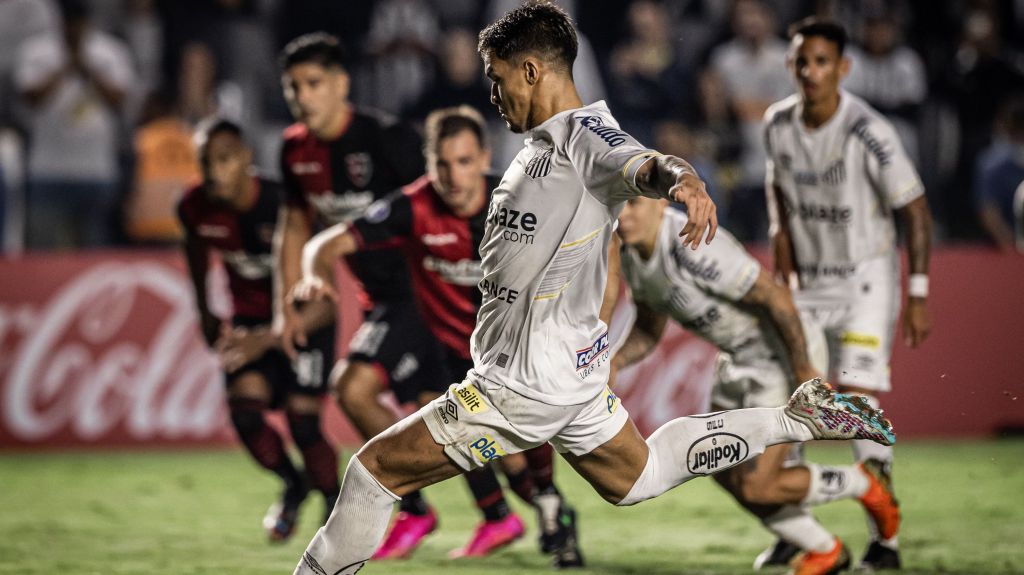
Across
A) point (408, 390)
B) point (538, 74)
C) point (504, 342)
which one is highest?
point (538, 74)

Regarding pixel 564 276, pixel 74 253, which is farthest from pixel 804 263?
pixel 74 253

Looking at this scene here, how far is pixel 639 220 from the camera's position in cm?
642

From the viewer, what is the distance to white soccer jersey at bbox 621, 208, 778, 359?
6.34 m

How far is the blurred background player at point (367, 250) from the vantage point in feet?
24.4

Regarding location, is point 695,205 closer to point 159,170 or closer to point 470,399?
point 470,399

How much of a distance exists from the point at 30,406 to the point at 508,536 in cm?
581

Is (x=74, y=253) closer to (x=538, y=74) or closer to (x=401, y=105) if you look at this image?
(x=401, y=105)

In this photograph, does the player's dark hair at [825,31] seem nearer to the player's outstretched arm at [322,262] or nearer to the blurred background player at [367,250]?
the blurred background player at [367,250]

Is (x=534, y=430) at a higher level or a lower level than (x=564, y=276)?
lower

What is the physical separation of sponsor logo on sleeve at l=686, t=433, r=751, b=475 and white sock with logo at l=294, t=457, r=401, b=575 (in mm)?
1113

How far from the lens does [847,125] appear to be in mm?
7312

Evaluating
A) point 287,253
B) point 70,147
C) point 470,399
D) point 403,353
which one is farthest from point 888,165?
point 70,147

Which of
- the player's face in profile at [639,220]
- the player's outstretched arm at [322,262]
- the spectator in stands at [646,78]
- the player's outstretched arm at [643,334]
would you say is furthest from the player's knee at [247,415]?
the spectator in stands at [646,78]

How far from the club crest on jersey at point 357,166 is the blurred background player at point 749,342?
79.2 inches
